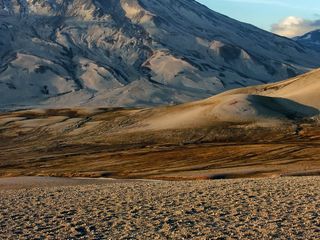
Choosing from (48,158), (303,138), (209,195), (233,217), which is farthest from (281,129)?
(233,217)

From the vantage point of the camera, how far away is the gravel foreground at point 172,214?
910 inches

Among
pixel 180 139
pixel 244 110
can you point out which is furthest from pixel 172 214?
pixel 244 110

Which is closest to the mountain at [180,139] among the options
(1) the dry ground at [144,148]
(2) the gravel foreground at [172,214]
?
(1) the dry ground at [144,148]

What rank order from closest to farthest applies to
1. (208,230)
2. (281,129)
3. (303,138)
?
(208,230)
(303,138)
(281,129)

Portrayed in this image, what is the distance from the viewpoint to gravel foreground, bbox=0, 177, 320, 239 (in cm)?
2311

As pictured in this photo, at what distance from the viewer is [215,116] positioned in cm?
13250

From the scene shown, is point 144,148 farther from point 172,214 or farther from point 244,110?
point 172,214

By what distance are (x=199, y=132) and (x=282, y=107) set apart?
84.1 feet

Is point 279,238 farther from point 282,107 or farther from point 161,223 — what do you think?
point 282,107

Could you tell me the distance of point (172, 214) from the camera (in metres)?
27.5

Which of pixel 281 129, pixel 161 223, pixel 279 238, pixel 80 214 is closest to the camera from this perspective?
pixel 279 238

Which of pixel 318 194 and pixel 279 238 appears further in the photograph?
pixel 318 194

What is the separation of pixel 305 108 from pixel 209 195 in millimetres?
104043

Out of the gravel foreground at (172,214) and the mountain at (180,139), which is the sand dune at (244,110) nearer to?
the mountain at (180,139)
